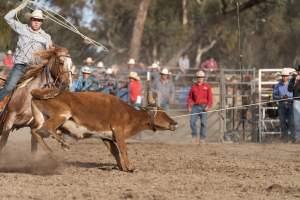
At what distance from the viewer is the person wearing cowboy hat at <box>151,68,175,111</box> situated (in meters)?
18.8

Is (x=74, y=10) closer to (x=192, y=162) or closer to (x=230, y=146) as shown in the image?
(x=230, y=146)

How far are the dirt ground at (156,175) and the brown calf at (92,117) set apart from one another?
452 millimetres

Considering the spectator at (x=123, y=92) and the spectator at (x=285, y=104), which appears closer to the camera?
the spectator at (x=285, y=104)

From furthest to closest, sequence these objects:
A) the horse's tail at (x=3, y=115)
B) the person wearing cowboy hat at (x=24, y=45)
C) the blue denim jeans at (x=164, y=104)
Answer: the blue denim jeans at (x=164, y=104) < the person wearing cowboy hat at (x=24, y=45) < the horse's tail at (x=3, y=115)

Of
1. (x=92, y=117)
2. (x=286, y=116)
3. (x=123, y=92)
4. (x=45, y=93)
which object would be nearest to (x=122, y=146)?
(x=92, y=117)

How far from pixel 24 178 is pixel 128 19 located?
48.3 m

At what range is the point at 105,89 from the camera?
18734 millimetres

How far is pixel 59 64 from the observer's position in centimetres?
1074

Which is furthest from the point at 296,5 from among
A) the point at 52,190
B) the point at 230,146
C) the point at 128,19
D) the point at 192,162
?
the point at 52,190

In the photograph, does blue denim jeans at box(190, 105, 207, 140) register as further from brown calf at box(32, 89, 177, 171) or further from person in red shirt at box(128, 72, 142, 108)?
brown calf at box(32, 89, 177, 171)

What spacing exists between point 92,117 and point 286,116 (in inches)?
326

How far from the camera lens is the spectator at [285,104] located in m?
17.5

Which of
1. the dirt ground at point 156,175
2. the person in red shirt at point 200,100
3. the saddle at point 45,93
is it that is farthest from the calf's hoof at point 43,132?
the person in red shirt at point 200,100

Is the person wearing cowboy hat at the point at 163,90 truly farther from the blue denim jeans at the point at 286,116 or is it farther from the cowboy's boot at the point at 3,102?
the cowboy's boot at the point at 3,102
